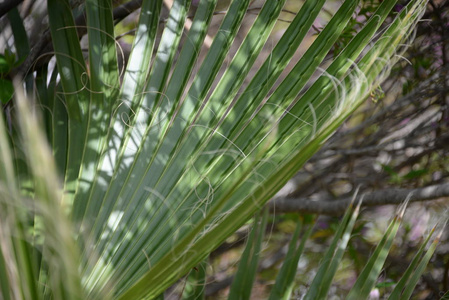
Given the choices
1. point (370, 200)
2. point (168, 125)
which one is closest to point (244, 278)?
point (168, 125)

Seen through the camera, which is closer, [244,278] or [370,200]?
[244,278]

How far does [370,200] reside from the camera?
1.39 metres

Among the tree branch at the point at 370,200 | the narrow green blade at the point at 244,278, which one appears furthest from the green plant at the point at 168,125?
the tree branch at the point at 370,200

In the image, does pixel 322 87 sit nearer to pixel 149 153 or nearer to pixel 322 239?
pixel 149 153

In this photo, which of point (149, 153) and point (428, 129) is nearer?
point (149, 153)

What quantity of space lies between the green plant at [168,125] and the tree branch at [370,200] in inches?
14.5

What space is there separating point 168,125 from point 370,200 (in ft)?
2.30

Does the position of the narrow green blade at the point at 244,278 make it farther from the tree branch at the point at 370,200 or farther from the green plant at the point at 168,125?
the tree branch at the point at 370,200

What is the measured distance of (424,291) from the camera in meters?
2.03

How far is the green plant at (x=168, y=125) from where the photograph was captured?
75 cm

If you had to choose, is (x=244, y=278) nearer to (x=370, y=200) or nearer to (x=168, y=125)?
(x=168, y=125)

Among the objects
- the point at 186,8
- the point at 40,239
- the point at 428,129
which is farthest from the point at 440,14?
the point at 40,239

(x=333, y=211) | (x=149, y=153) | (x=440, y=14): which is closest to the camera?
(x=149, y=153)

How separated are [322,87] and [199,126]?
20 cm
